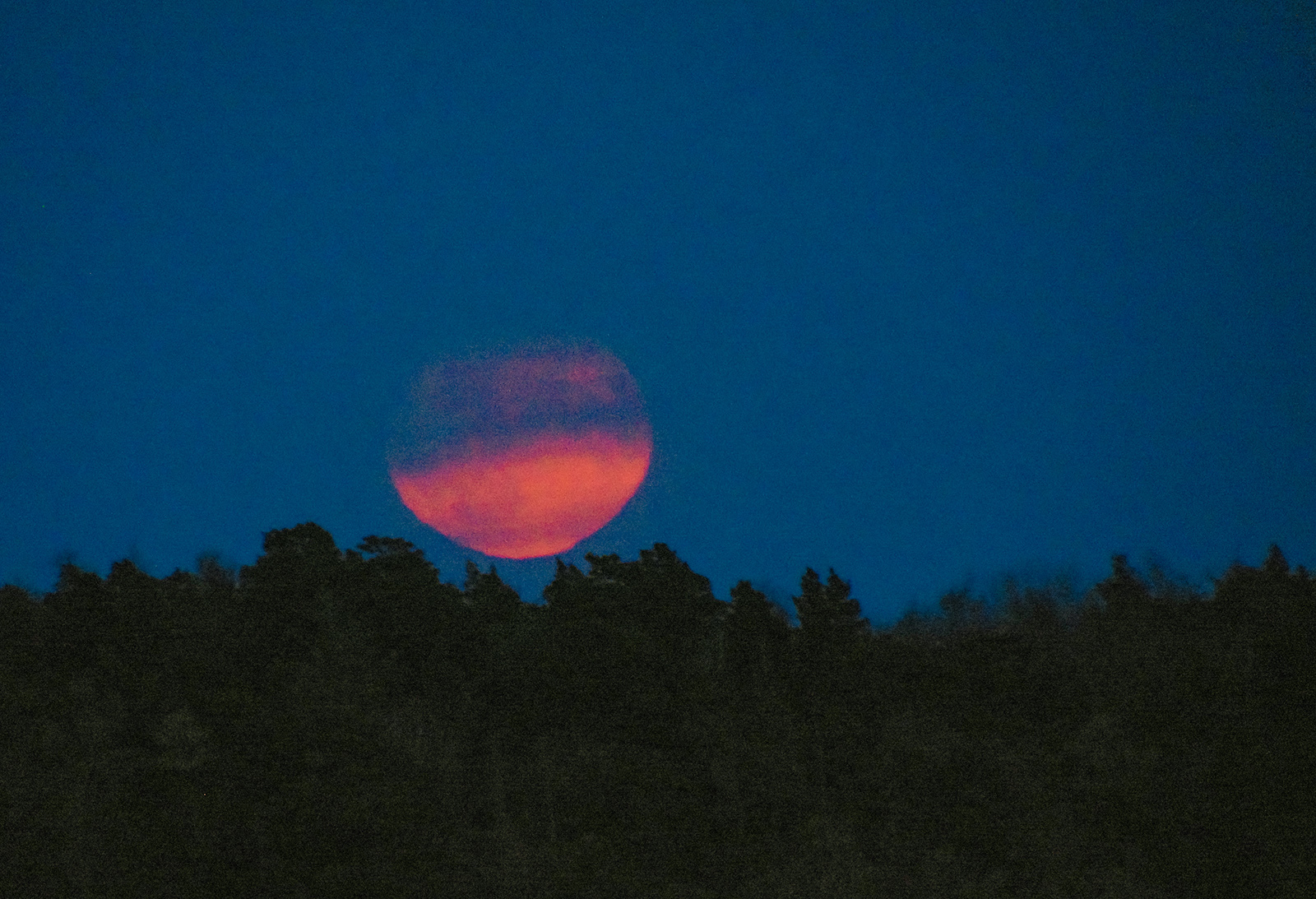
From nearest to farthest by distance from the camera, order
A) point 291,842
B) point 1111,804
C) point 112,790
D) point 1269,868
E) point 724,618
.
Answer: point 291,842, point 112,790, point 1269,868, point 1111,804, point 724,618

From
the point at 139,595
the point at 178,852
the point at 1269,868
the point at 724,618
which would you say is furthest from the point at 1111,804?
the point at 139,595

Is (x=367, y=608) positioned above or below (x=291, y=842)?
above

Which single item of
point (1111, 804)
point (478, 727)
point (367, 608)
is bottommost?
point (1111, 804)

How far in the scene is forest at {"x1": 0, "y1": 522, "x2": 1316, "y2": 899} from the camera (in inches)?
1163

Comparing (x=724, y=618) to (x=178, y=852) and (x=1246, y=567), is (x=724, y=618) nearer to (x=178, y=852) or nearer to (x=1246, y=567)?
(x=178, y=852)

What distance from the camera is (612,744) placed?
42.4 m

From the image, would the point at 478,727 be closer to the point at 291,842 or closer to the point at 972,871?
the point at 291,842

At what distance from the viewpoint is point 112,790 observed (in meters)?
31.7

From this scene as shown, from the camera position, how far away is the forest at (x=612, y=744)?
29.5 m

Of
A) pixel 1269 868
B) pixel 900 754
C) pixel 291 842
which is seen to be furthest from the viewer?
pixel 900 754

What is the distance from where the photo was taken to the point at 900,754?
43.7 metres

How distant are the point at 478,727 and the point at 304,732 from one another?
51.1 feet

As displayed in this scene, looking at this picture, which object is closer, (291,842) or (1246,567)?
(291,842)

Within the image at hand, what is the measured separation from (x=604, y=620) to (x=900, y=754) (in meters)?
14.8
